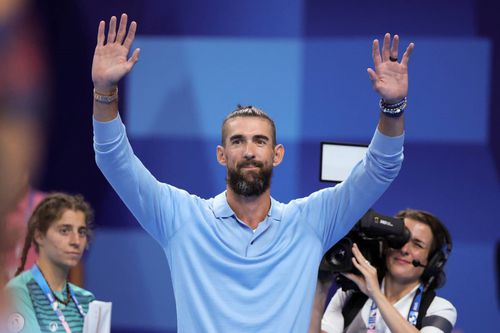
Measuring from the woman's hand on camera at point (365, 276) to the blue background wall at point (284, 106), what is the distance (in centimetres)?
135

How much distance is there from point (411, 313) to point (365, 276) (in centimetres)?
24

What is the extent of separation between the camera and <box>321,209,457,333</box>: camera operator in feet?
8.41

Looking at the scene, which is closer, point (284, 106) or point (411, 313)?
point (411, 313)

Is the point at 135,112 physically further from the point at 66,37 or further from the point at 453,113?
the point at 453,113

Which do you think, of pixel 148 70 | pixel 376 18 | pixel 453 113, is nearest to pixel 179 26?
pixel 148 70

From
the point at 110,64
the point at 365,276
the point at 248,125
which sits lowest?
the point at 365,276

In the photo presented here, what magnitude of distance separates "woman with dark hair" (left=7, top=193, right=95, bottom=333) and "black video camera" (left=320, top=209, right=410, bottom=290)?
3.18 ft

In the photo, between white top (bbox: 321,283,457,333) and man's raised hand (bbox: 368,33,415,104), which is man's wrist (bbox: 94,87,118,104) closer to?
man's raised hand (bbox: 368,33,415,104)

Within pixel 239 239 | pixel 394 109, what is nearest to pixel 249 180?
pixel 239 239

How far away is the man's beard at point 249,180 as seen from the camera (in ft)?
6.45

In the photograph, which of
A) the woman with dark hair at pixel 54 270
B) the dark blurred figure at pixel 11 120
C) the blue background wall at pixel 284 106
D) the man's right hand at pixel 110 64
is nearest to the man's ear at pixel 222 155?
the man's right hand at pixel 110 64

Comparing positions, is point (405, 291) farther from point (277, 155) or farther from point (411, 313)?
point (277, 155)

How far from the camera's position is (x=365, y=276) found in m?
2.57

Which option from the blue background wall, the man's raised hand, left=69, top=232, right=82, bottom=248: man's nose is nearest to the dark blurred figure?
the man's raised hand
